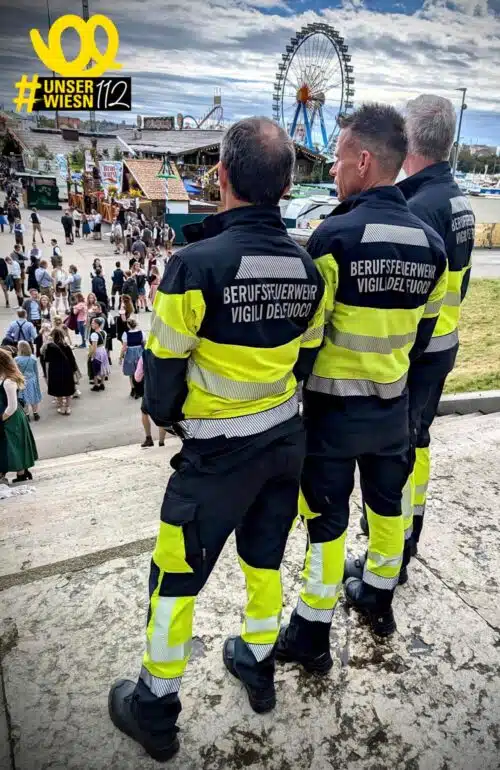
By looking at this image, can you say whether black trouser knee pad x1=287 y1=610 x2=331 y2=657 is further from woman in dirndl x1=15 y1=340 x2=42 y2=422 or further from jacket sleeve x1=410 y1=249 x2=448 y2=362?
woman in dirndl x1=15 y1=340 x2=42 y2=422

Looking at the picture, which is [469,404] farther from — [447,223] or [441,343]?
[447,223]

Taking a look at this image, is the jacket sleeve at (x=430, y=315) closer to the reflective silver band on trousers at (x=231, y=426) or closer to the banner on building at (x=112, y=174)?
the reflective silver band on trousers at (x=231, y=426)

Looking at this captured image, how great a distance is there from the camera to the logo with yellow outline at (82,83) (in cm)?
1204

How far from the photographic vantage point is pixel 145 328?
13.3 metres

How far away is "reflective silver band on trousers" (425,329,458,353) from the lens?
2.52m

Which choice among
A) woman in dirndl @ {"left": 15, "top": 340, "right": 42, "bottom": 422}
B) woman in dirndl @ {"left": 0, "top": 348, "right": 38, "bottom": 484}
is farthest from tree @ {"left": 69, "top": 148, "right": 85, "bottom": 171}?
woman in dirndl @ {"left": 0, "top": 348, "right": 38, "bottom": 484}

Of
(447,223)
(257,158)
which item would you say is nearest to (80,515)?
(257,158)

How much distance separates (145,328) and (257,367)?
39.3 ft

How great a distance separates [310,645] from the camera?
2.05 m

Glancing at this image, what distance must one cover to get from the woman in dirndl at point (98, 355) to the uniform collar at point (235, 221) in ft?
26.9

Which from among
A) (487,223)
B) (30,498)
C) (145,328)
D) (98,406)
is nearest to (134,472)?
(30,498)

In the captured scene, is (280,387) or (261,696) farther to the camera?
(261,696)

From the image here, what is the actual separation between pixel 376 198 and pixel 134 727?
196 cm

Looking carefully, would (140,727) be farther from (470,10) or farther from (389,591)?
(470,10)
